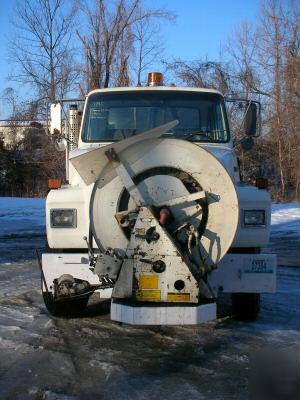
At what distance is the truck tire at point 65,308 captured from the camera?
6.11 meters

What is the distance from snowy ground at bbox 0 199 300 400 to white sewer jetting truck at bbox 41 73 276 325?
17.4 inches

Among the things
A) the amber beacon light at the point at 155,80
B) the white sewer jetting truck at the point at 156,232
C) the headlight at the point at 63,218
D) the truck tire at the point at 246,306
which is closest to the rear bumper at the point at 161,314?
the white sewer jetting truck at the point at 156,232

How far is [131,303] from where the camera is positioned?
4.69 meters

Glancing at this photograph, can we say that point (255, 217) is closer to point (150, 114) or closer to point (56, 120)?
→ point (150, 114)

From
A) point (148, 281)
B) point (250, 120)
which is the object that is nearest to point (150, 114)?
point (250, 120)

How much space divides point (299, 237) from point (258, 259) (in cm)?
898

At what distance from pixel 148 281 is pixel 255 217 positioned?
1.32 m

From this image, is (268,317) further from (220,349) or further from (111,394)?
(111,394)

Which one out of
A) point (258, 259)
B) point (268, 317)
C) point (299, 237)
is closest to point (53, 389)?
point (258, 259)

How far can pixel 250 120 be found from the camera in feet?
23.4

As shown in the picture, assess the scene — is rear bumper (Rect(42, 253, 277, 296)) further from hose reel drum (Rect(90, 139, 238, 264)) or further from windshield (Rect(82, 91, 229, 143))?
windshield (Rect(82, 91, 229, 143))

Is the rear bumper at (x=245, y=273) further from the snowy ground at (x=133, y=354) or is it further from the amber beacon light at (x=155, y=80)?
the amber beacon light at (x=155, y=80)

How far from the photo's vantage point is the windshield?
257 inches

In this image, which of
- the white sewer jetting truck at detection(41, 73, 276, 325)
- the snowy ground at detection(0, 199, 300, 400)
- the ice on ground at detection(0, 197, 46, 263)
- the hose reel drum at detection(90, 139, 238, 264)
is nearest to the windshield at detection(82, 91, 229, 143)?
the white sewer jetting truck at detection(41, 73, 276, 325)
